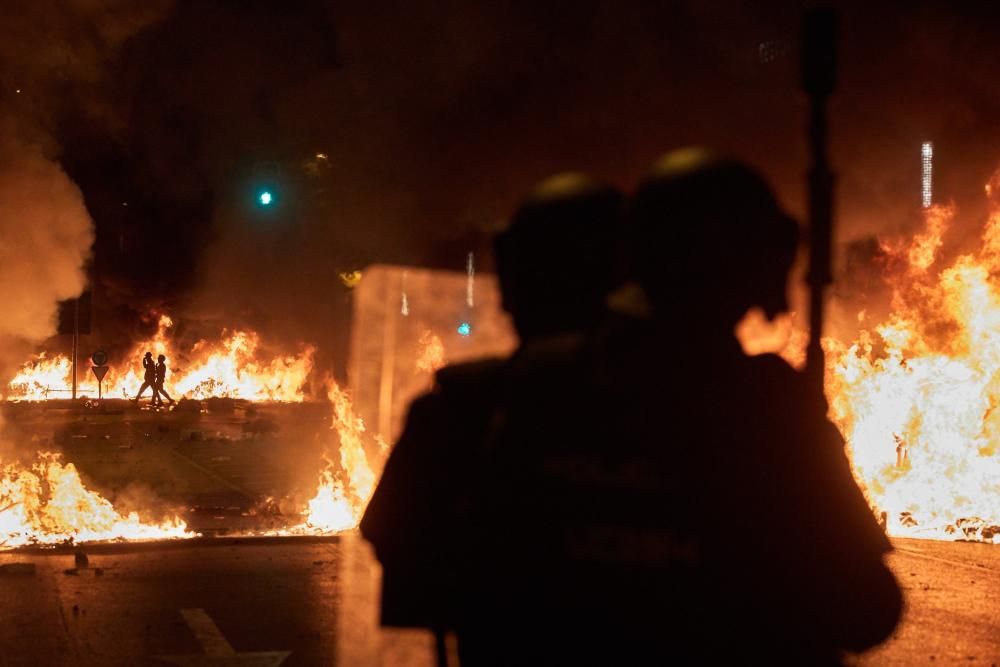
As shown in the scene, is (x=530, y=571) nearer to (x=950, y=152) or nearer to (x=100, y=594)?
(x=100, y=594)

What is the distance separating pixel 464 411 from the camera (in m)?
2.12

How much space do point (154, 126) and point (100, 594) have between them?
13512 mm

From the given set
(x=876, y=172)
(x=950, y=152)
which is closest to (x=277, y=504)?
(x=876, y=172)

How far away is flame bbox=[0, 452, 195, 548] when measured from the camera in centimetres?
853

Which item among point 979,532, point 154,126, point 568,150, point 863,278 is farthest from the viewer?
point 154,126

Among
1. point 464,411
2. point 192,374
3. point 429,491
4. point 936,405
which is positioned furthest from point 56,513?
point 192,374

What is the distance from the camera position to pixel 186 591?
22.5 feet

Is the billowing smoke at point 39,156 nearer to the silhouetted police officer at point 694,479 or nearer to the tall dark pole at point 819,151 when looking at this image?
the tall dark pole at point 819,151

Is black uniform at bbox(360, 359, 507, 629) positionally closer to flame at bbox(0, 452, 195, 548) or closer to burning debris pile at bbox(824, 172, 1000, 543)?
flame at bbox(0, 452, 195, 548)

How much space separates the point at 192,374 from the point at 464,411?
3231 centimetres

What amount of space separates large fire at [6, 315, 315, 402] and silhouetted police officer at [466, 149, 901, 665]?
2669cm

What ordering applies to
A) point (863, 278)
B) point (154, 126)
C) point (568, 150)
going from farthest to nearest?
point (154, 126)
point (863, 278)
point (568, 150)

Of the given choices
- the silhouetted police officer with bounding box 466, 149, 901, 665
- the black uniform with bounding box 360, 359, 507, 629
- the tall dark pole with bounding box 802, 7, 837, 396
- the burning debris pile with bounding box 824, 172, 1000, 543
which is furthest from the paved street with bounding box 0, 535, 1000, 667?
the silhouetted police officer with bounding box 466, 149, 901, 665

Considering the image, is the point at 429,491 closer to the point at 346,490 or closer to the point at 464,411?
the point at 464,411
